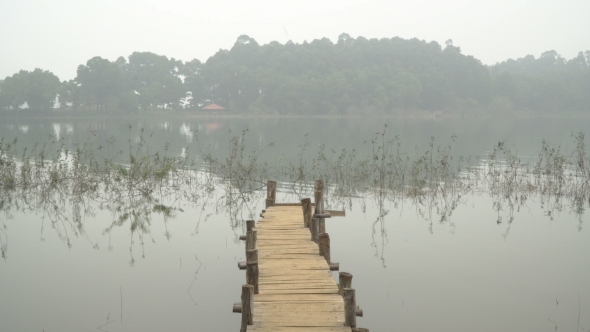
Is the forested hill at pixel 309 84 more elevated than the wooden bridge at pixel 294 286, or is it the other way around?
the forested hill at pixel 309 84

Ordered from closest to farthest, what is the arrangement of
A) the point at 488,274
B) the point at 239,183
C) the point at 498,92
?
1. the point at 488,274
2. the point at 239,183
3. the point at 498,92

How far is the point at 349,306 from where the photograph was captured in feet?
19.3

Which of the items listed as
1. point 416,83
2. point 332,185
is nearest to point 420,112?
point 416,83

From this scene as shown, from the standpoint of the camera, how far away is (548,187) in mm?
17000

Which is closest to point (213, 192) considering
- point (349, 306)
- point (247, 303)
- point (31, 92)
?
point (247, 303)

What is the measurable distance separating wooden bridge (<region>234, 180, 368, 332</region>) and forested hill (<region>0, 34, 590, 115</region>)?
2930 inches

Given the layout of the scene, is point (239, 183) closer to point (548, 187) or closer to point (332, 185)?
point (332, 185)

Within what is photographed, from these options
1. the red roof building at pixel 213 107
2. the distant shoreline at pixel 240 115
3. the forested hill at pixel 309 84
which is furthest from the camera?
the red roof building at pixel 213 107

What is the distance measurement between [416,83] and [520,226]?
86.2 meters

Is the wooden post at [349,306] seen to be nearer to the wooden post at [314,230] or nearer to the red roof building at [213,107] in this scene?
the wooden post at [314,230]

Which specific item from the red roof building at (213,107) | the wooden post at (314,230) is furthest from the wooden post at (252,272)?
the red roof building at (213,107)

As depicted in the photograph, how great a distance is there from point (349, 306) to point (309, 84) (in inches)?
3346

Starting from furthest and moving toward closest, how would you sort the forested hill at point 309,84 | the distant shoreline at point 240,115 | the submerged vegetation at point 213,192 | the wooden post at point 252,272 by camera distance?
the forested hill at point 309,84 → the distant shoreline at point 240,115 → the submerged vegetation at point 213,192 → the wooden post at point 252,272

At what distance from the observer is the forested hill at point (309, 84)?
8369cm
